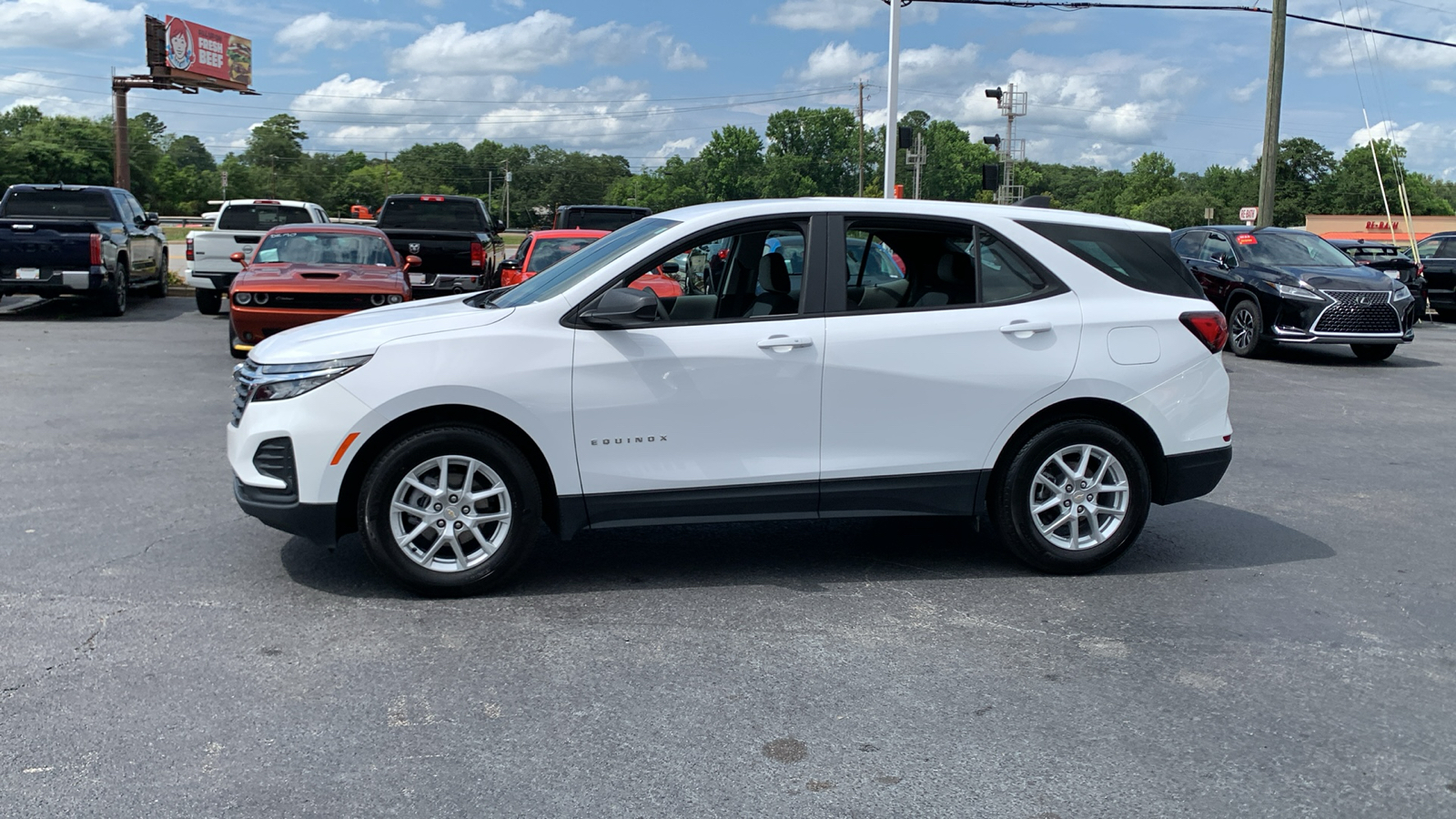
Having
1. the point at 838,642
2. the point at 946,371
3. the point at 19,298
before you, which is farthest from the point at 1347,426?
the point at 19,298

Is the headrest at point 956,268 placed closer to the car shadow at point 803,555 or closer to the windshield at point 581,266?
the windshield at point 581,266

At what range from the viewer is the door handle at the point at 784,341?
17.6 ft

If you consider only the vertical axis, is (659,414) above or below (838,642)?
above

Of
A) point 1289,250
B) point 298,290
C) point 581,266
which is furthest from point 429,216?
point 581,266

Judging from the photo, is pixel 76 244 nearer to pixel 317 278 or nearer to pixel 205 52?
pixel 317 278

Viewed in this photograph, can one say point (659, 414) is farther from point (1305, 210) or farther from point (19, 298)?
point (1305, 210)

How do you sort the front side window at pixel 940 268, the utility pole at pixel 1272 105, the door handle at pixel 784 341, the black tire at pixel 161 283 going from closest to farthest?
the door handle at pixel 784 341 < the front side window at pixel 940 268 < the black tire at pixel 161 283 < the utility pole at pixel 1272 105

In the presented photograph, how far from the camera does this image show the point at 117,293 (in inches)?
752

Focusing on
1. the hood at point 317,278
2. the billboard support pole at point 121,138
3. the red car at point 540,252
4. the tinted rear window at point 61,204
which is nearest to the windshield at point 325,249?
the hood at point 317,278

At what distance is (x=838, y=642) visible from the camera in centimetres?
481

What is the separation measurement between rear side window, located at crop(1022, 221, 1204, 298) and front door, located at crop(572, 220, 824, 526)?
1320mm

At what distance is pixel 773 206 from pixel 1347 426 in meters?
7.05

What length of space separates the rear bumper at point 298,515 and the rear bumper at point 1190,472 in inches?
148

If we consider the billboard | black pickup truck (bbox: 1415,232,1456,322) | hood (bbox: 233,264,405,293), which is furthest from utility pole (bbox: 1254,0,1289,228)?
the billboard
